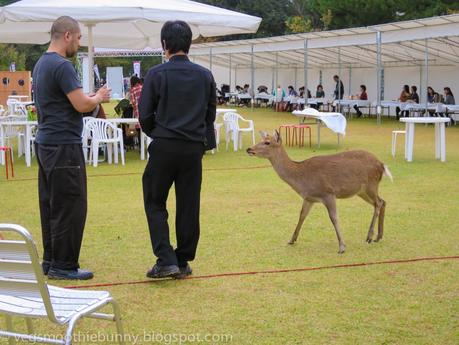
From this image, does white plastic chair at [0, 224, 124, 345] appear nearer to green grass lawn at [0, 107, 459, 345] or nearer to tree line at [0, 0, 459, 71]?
green grass lawn at [0, 107, 459, 345]

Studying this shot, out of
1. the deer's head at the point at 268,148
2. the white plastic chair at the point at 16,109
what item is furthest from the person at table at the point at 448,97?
the deer's head at the point at 268,148

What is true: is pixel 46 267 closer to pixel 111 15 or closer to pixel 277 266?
pixel 277 266

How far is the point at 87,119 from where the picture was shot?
541 inches

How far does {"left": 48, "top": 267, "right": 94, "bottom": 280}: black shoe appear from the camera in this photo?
19.4 feet

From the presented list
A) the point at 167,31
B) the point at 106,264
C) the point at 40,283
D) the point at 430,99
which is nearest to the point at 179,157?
the point at 167,31

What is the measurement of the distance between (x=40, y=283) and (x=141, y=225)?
4.78 metres

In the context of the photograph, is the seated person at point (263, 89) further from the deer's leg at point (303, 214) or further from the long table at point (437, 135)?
the deer's leg at point (303, 214)

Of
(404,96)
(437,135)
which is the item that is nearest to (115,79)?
(404,96)

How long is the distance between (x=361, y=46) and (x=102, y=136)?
1485 cm

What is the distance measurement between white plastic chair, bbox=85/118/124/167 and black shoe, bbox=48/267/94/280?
7676 mm

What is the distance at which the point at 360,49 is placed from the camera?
27641mm

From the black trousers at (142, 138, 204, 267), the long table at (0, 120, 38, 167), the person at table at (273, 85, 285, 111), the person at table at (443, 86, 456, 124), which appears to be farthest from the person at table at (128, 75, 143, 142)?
the person at table at (273, 85, 285, 111)

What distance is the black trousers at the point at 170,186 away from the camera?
18.4ft

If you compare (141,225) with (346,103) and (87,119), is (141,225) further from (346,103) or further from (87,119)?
(346,103)
